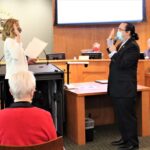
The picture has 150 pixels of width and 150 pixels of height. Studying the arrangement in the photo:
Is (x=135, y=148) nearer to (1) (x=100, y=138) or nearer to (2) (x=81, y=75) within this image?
(1) (x=100, y=138)

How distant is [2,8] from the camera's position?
708 cm

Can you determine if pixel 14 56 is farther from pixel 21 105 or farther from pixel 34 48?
pixel 21 105

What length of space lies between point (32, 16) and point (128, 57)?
167 inches

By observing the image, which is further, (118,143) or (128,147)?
(118,143)

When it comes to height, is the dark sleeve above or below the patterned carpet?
above

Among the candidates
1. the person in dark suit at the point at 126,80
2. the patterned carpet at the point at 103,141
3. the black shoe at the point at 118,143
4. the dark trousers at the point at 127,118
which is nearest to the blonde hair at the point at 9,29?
the person in dark suit at the point at 126,80

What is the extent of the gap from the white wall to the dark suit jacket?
3866mm

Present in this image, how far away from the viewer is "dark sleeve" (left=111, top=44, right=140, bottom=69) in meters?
3.54

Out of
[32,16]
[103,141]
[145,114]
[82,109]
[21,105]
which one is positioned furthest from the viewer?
[32,16]

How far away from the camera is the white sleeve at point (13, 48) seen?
3.62 meters

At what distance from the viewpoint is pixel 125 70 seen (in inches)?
143

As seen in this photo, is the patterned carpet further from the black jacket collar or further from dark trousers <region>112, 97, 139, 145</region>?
the black jacket collar

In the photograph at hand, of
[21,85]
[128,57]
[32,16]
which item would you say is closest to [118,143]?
[128,57]

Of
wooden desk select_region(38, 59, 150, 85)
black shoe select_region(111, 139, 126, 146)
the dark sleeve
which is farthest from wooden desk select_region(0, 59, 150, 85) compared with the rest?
the dark sleeve
